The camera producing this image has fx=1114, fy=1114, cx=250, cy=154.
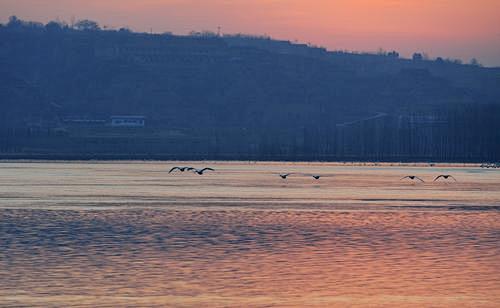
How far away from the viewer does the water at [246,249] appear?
2766 centimetres

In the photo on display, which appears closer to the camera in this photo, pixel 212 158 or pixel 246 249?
pixel 246 249

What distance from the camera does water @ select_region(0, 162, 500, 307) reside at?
2766 cm

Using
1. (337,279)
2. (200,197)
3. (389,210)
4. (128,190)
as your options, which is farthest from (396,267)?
(128,190)

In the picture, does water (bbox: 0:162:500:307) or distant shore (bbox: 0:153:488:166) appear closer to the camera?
water (bbox: 0:162:500:307)

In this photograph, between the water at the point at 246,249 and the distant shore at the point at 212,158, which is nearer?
the water at the point at 246,249

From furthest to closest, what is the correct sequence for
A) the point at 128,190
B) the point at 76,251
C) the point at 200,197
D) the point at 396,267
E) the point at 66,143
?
the point at 66,143
the point at 128,190
the point at 200,197
the point at 76,251
the point at 396,267

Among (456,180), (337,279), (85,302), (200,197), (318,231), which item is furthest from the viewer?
(456,180)

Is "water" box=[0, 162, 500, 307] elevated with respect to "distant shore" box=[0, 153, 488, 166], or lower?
lower

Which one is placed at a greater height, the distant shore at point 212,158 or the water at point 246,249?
the distant shore at point 212,158

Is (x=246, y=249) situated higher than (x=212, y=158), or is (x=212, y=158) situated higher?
(x=212, y=158)

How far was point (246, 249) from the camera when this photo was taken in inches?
1468

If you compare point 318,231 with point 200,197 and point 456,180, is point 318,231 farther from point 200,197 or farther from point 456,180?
point 456,180

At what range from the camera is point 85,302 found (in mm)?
26109

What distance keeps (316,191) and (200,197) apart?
1100cm
